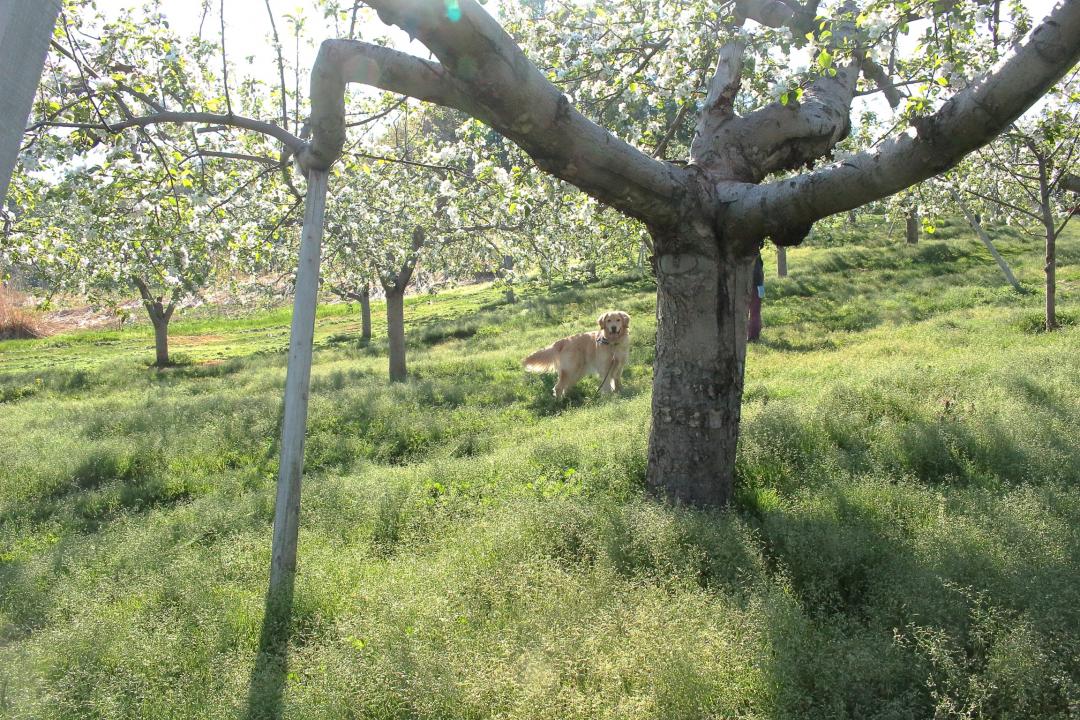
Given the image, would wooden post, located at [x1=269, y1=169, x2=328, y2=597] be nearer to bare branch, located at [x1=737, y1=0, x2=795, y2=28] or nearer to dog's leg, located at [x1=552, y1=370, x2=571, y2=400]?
bare branch, located at [x1=737, y1=0, x2=795, y2=28]

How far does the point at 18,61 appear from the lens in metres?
2.31

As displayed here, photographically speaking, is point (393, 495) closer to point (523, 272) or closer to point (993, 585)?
point (993, 585)

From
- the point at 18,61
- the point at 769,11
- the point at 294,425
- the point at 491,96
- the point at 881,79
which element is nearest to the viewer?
the point at 18,61

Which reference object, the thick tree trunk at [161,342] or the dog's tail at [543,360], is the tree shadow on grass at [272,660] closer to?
the dog's tail at [543,360]

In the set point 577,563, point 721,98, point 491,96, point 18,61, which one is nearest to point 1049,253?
point 721,98

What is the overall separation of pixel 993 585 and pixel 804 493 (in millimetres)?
1845

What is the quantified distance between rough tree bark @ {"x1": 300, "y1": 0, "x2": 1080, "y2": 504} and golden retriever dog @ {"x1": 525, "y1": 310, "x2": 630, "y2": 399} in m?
5.98

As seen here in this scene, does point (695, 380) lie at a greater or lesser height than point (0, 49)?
lesser

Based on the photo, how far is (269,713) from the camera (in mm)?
3365

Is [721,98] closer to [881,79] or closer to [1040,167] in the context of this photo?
[881,79]

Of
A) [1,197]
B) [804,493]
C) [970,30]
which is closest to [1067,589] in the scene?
[804,493]

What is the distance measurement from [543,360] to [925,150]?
30.4 feet

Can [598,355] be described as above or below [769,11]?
below

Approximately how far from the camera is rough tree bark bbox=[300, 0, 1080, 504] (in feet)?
12.5
